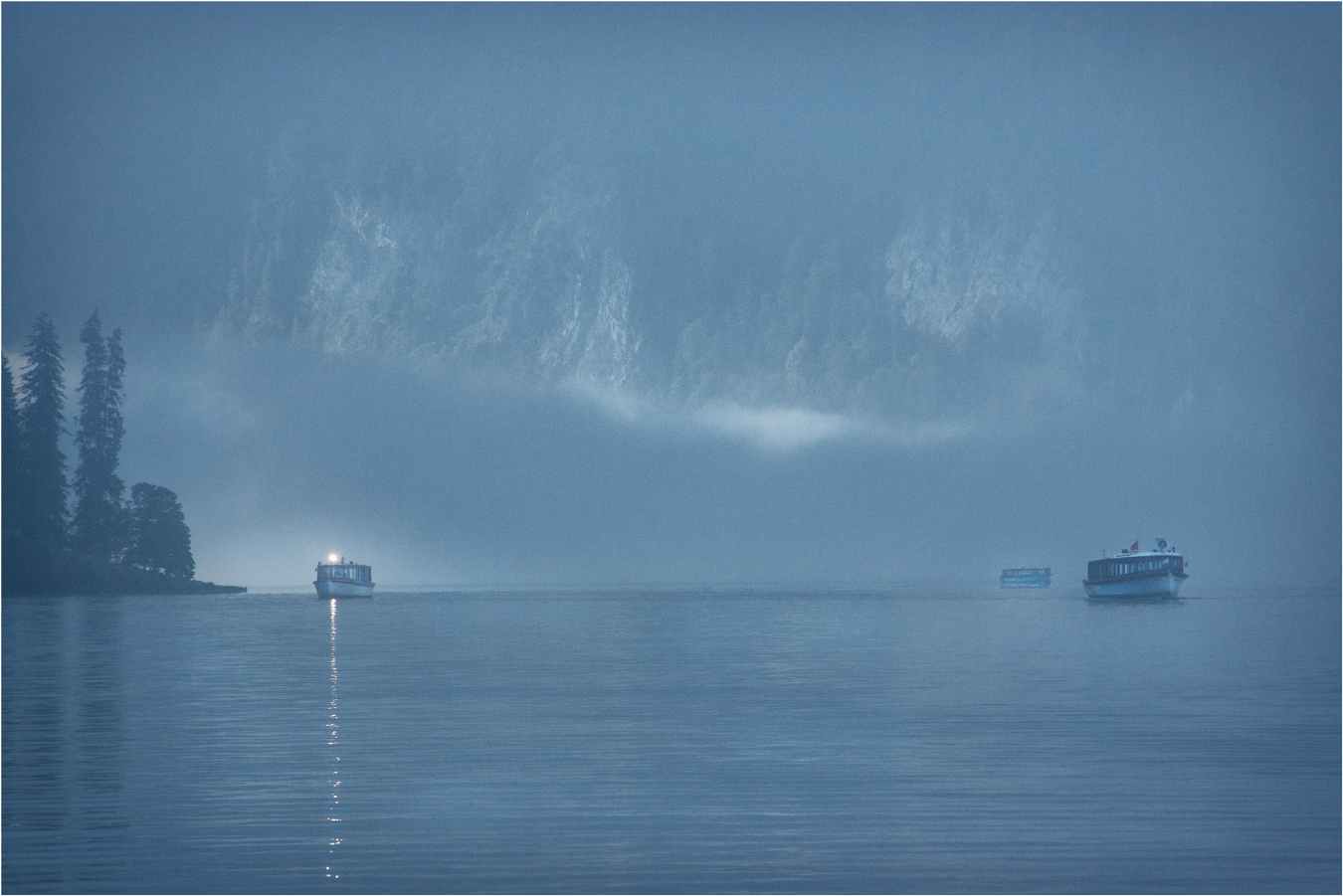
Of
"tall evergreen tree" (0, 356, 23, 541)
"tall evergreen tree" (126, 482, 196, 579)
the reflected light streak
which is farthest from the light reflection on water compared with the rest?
"tall evergreen tree" (126, 482, 196, 579)

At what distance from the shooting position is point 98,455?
181m

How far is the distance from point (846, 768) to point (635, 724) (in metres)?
9.71

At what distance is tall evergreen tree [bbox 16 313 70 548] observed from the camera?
160m

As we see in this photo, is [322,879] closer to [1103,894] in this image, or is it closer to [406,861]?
[406,861]

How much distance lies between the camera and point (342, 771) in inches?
1111

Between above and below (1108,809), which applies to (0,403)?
above

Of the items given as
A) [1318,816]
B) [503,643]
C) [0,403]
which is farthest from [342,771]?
[0,403]

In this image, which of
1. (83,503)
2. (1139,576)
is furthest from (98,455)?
(1139,576)

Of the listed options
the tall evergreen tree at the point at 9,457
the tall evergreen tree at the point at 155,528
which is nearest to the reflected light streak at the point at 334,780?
the tall evergreen tree at the point at 9,457

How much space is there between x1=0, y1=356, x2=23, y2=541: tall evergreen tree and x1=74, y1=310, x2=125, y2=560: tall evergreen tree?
16.2 m

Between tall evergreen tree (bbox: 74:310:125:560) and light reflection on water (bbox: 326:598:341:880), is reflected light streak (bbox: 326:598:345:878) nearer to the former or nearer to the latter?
light reflection on water (bbox: 326:598:341:880)

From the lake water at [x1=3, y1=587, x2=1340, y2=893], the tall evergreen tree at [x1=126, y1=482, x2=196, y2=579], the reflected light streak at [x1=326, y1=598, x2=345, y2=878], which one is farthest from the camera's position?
the tall evergreen tree at [x1=126, y1=482, x2=196, y2=579]

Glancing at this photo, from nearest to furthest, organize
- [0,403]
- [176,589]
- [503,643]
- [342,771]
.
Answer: [342,771], [503,643], [0,403], [176,589]

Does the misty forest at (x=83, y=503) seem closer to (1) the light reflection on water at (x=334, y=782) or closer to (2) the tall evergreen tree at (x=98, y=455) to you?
(2) the tall evergreen tree at (x=98, y=455)
